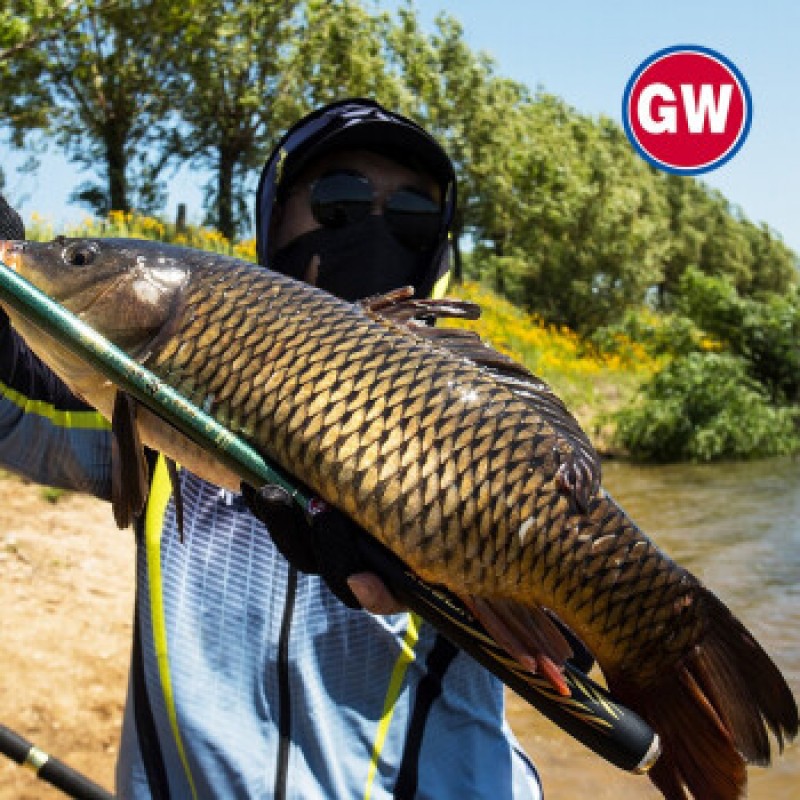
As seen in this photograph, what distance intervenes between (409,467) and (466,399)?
0.15 meters

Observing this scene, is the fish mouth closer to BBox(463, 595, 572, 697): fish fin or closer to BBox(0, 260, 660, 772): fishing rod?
BBox(0, 260, 660, 772): fishing rod

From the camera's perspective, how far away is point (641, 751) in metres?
1.43

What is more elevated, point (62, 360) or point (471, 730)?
point (62, 360)

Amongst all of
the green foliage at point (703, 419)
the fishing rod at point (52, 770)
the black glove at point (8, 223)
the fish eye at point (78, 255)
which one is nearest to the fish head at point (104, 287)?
the fish eye at point (78, 255)

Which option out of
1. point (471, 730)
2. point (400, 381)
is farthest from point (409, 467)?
point (471, 730)

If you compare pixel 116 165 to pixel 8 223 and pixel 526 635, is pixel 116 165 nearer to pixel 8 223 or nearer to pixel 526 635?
pixel 8 223

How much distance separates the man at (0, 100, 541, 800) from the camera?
1751mm

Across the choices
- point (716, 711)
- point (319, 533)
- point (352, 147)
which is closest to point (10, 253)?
point (319, 533)

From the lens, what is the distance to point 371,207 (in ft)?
7.41

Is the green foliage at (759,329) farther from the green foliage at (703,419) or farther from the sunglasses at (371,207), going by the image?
the sunglasses at (371,207)

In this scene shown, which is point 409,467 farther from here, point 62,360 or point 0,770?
point 0,770

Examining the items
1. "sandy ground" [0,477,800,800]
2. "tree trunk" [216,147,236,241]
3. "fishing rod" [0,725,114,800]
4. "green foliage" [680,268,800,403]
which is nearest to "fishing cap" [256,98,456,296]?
"fishing rod" [0,725,114,800]

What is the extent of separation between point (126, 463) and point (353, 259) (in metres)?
0.85

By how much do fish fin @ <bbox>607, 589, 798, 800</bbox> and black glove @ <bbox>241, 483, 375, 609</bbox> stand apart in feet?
1.54
